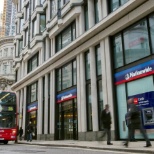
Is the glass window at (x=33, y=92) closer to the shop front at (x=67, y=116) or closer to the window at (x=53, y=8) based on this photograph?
the shop front at (x=67, y=116)

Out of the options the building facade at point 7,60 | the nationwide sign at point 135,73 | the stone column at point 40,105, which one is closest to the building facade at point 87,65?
the nationwide sign at point 135,73

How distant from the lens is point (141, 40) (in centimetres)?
1423

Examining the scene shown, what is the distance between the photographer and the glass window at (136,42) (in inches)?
550

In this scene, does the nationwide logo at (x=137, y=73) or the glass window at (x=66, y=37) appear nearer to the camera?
the nationwide logo at (x=137, y=73)

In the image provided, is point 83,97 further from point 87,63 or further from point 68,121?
point 68,121

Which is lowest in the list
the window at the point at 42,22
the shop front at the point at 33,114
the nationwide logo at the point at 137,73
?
the shop front at the point at 33,114

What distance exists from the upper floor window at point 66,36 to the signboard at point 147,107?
9796 mm

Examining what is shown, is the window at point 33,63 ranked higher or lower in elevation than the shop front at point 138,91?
higher

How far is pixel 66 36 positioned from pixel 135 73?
10.4 metres

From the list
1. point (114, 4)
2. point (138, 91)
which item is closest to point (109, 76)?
point (138, 91)

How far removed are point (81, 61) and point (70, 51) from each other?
208 centimetres

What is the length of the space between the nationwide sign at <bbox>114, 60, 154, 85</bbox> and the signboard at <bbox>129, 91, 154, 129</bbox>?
3.63 ft

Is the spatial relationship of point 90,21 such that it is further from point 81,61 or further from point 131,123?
point 131,123

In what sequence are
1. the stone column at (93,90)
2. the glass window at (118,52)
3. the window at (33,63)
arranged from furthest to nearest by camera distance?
the window at (33,63)
the stone column at (93,90)
the glass window at (118,52)
